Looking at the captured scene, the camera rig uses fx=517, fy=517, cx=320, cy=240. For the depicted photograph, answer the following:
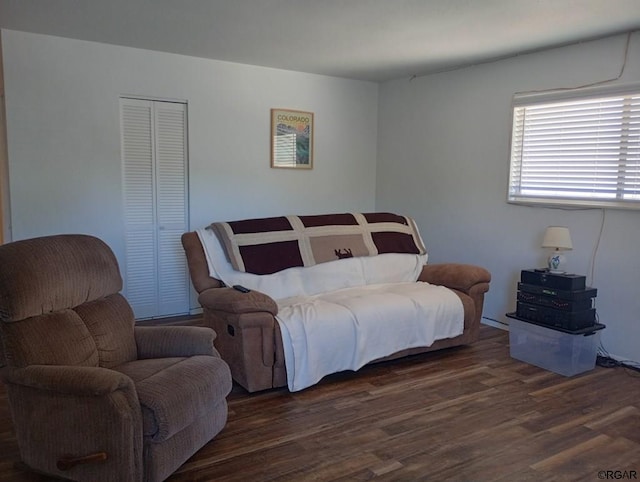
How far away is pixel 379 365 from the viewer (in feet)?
11.8

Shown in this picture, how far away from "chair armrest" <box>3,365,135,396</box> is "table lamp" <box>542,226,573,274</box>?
116 inches

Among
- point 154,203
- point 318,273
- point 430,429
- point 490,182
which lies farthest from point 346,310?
point 154,203

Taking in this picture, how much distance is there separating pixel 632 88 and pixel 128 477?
3.76m

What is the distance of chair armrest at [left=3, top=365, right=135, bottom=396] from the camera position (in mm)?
1973

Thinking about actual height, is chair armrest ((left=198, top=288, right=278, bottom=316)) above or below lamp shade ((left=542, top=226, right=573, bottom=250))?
below

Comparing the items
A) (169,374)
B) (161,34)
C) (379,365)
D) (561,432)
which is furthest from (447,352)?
(161,34)

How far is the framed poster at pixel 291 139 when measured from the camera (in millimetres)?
5055

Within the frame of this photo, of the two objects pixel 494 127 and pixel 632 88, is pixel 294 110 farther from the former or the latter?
pixel 632 88

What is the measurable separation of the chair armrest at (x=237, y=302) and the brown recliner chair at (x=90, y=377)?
382 mm

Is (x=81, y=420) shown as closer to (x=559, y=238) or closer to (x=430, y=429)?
(x=430, y=429)

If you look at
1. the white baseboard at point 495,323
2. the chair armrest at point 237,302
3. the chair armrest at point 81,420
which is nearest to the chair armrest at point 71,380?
the chair armrest at point 81,420

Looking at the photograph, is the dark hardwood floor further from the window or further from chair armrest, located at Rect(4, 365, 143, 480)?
the window

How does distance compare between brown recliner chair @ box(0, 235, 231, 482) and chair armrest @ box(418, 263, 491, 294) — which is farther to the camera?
chair armrest @ box(418, 263, 491, 294)

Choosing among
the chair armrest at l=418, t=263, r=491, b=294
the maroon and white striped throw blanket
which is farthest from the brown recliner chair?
the chair armrest at l=418, t=263, r=491, b=294
